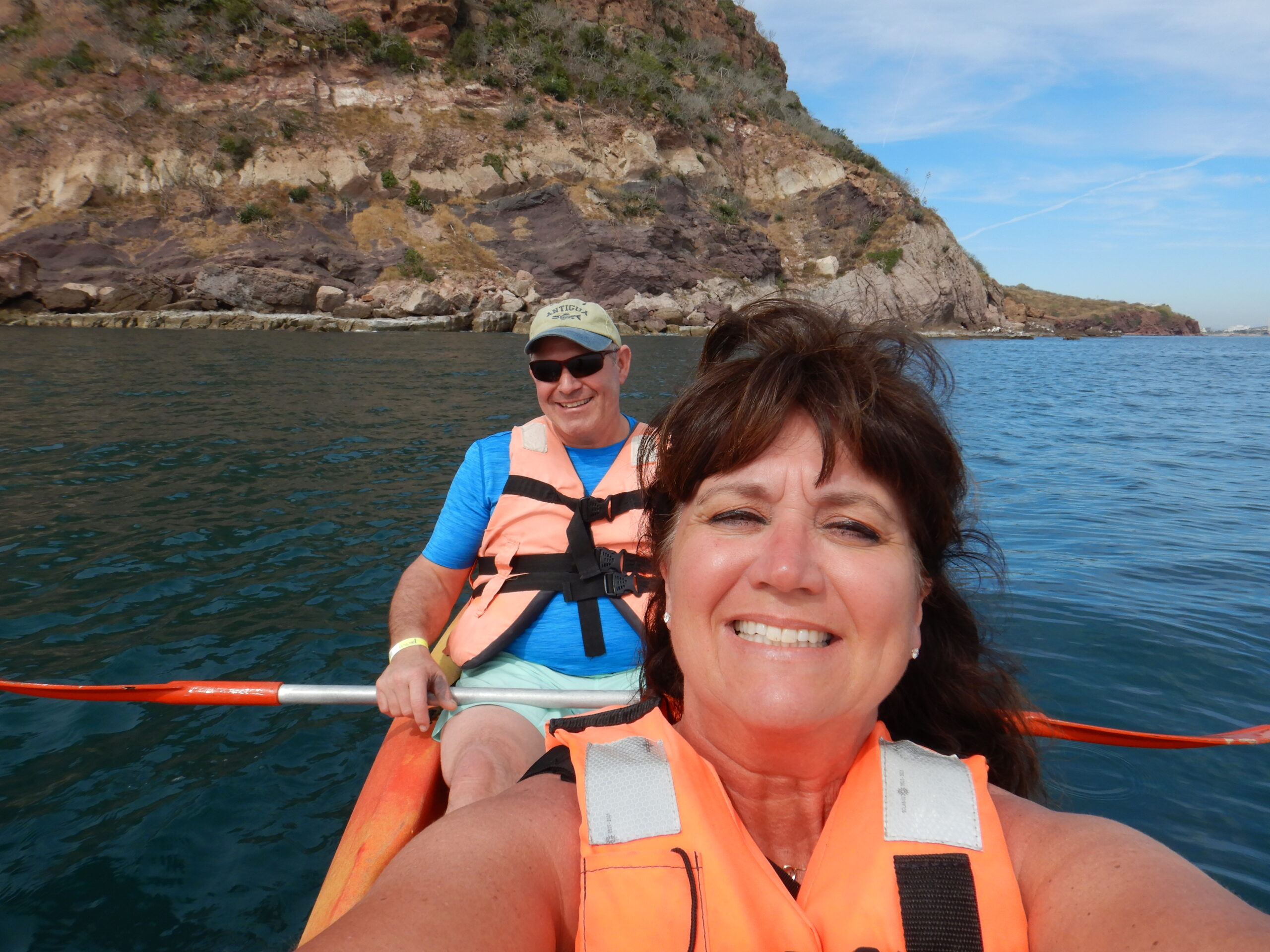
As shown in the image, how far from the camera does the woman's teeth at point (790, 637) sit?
126cm

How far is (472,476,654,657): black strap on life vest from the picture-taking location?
280cm

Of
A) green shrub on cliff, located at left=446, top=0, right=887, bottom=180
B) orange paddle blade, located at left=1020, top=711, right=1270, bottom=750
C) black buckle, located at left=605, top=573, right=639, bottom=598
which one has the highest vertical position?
green shrub on cliff, located at left=446, top=0, right=887, bottom=180

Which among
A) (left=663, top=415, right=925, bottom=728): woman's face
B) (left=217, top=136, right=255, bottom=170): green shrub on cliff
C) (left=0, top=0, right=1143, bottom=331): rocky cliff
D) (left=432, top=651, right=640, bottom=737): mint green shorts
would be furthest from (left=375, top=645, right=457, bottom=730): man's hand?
(left=217, top=136, right=255, bottom=170): green shrub on cliff

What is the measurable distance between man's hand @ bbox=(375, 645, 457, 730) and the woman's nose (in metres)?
1.56

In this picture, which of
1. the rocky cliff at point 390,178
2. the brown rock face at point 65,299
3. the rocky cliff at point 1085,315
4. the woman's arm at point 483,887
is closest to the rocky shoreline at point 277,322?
the brown rock face at point 65,299

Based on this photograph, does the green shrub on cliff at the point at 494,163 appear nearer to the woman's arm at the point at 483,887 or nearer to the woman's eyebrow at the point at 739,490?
the woman's eyebrow at the point at 739,490

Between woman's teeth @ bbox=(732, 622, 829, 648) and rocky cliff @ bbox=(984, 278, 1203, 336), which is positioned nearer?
woman's teeth @ bbox=(732, 622, 829, 648)

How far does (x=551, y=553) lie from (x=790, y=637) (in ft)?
5.70

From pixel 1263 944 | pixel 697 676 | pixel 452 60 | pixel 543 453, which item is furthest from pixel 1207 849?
pixel 452 60

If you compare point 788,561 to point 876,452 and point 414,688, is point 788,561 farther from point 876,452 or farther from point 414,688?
point 414,688

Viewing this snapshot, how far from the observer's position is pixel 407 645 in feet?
8.58

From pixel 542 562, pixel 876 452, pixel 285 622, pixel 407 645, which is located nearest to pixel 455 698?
pixel 407 645

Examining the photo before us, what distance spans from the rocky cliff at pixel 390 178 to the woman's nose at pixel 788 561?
24397mm

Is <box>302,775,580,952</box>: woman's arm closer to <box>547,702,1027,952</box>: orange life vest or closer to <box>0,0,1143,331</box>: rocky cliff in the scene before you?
<box>547,702,1027,952</box>: orange life vest
